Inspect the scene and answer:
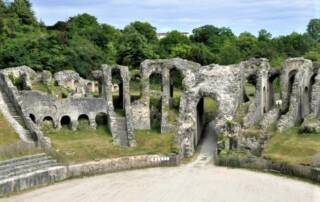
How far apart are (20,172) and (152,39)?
238ft

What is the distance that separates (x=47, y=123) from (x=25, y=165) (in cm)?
1276

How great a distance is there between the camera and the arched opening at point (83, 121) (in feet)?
172

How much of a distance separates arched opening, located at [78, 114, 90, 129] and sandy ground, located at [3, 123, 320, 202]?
1235 centimetres

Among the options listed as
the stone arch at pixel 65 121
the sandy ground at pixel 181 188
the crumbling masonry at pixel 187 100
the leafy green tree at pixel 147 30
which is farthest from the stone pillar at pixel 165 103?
the leafy green tree at pixel 147 30

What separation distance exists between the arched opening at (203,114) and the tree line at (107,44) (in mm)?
20389

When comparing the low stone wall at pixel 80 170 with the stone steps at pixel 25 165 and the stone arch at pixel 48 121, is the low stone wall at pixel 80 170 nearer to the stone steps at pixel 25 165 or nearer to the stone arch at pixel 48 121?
the stone steps at pixel 25 165

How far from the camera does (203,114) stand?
57.4 m

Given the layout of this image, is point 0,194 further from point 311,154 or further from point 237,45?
point 237,45

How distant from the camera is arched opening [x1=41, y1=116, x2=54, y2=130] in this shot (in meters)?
51.2

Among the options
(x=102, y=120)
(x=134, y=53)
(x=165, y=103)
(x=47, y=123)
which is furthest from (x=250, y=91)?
(x=47, y=123)

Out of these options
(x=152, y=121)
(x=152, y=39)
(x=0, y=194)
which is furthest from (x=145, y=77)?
(x=152, y=39)

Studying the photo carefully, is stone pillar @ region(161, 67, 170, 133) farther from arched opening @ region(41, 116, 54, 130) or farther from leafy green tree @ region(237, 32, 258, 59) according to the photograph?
leafy green tree @ region(237, 32, 258, 59)

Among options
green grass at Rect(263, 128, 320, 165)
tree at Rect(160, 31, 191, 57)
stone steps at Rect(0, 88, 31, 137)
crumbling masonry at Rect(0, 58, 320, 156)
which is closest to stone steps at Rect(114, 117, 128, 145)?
crumbling masonry at Rect(0, 58, 320, 156)

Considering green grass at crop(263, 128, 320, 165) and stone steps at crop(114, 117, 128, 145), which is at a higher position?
stone steps at crop(114, 117, 128, 145)
